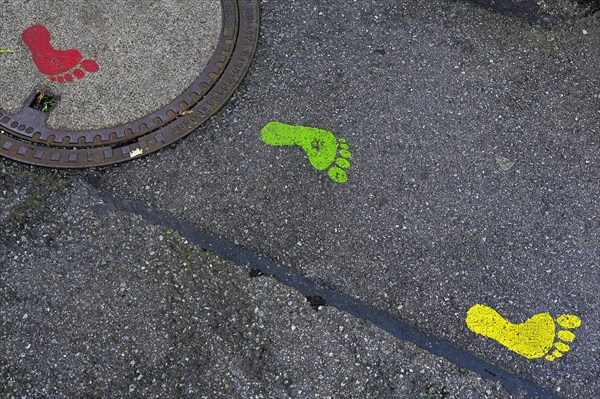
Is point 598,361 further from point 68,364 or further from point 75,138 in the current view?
point 75,138

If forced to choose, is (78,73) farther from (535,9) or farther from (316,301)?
(535,9)

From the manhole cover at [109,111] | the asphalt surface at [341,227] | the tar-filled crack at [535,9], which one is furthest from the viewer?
the tar-filled crack at [535,9]

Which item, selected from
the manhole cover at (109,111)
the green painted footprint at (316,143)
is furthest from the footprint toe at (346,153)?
the manhole cover at (109,111)

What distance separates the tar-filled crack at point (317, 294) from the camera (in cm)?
237

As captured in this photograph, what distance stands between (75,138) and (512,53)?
195cm

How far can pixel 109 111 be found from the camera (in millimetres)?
2730

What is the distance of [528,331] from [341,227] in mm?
795

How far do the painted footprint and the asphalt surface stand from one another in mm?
29

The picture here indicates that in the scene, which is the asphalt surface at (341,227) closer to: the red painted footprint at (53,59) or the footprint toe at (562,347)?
the footprint toe at (562,347)

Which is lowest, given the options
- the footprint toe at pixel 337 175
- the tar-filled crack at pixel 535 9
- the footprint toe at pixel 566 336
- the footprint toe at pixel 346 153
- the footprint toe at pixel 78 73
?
the footprint toe at pixel 566 336

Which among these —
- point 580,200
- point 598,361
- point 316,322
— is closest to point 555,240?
point 580,200

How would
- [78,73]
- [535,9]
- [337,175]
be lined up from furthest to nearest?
[535,9], [78,73], [337,175]

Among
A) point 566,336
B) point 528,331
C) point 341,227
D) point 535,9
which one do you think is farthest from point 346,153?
point 535,9

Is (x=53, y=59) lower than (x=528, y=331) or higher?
higher
